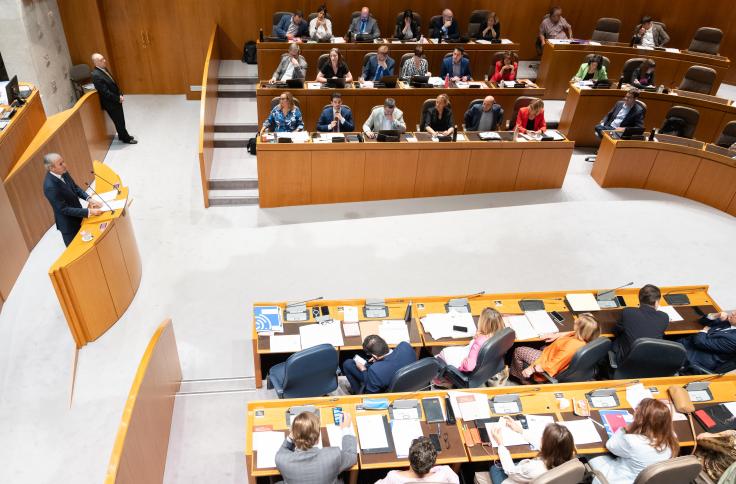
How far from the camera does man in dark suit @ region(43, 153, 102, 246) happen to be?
5.43 m

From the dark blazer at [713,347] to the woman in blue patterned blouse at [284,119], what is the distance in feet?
17.6

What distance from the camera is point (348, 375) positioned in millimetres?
4598

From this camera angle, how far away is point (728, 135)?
8.25m

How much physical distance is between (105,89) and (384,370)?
6588mm

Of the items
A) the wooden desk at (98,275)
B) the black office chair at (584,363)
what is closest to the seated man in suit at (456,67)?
the wooden desk at (98,275)

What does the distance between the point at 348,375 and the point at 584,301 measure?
2496 millimetres

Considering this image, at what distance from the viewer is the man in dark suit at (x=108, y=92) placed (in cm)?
829

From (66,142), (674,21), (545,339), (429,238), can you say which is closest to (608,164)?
(429,238)

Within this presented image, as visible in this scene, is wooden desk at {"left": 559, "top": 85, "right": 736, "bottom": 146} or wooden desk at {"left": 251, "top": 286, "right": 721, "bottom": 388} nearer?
wooden desk at {"left": 251, "top": 286, "right": 721, "bottom": 388}

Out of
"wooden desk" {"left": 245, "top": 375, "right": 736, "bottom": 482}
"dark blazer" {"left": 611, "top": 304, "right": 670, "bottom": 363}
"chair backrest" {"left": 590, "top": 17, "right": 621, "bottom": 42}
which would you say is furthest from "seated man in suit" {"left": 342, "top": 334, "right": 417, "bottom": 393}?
"chair backrest" {"left": 590, "top": 17, "right": 621, "bottom": 42}

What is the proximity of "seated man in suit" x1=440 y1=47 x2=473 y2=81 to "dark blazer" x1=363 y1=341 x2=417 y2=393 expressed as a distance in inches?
236

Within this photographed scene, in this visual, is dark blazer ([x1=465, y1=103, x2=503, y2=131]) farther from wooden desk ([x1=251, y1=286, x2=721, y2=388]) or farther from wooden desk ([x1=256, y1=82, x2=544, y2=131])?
wooden desk ([x1=251, y1=286, x2=721, y2=388])

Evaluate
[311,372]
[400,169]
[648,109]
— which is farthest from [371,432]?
[648,109]

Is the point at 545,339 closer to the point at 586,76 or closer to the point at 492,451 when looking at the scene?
the point at 492,451
